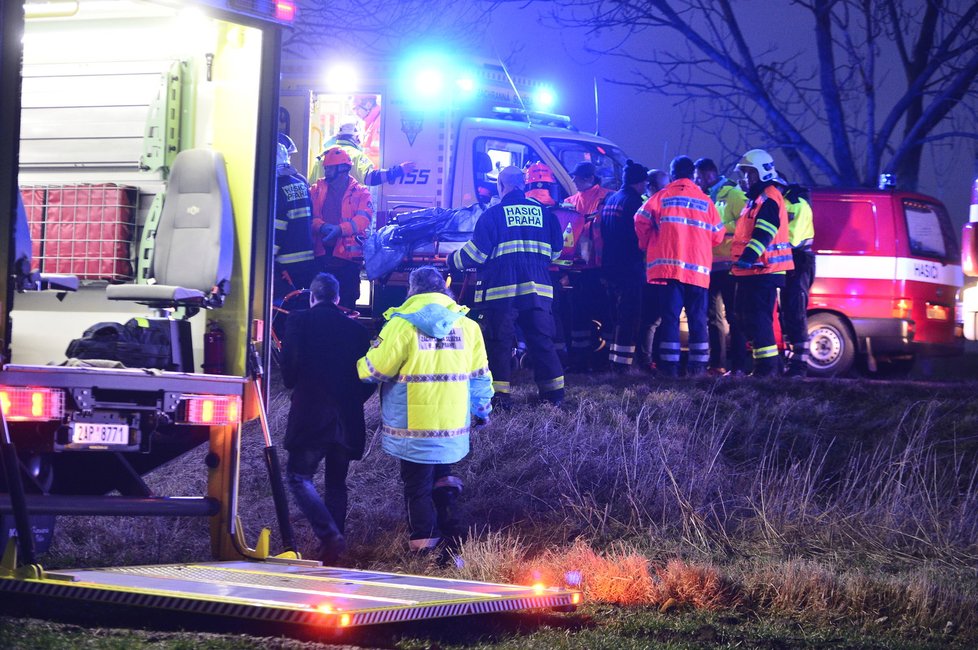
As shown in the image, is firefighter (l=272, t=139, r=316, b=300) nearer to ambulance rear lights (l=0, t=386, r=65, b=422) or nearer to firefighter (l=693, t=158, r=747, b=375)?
firefighter (l=693, t=158, r=747, b=375)

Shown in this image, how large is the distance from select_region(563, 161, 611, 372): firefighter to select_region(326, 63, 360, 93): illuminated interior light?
373cm

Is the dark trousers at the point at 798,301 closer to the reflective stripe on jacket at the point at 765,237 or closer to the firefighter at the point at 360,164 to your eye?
the reflective stripe on jacket at the point at 765,237

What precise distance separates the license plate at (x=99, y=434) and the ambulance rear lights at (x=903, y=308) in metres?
8.47

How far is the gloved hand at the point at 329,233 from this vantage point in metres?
12.0

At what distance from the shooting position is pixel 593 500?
8273mm

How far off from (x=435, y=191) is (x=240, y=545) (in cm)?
795

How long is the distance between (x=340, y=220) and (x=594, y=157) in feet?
9.84

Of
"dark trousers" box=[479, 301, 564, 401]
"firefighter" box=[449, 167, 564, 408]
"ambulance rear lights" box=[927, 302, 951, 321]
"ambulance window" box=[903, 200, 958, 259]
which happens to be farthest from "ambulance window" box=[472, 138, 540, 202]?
"ambulance rear lights" box=[927, 302, 951, 321]

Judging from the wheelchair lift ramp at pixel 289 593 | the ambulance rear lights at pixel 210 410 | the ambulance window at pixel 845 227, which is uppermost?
the ambulance window at pixel 845 227

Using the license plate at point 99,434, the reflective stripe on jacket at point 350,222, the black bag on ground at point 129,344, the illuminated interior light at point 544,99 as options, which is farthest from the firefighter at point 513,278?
the illuminated interior light at point 544,99

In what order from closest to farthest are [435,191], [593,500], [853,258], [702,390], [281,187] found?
1. [593,500]
2. [702,390]
3. [281,187]
4. [853,258]
5. [435,191]

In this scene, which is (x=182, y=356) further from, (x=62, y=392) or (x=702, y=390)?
(x=702, y=390)

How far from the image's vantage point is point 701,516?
813 centimetres

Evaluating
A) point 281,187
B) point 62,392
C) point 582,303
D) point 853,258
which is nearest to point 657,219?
point 582,303
